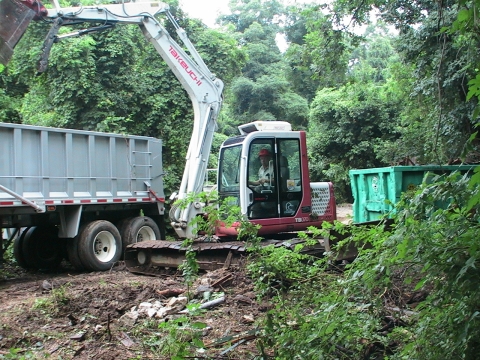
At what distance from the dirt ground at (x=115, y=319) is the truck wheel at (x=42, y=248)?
6.37ft

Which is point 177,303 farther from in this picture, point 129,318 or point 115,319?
point 115,319

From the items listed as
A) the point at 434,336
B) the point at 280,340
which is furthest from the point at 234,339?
the point at 434,336

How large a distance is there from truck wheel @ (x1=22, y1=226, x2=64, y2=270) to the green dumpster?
601cm

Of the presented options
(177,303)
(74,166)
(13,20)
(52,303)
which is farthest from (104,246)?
(13,20)

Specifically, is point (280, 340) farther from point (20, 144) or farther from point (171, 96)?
point (171, 96)

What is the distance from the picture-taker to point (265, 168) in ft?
31.5

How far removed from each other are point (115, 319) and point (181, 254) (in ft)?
10.0

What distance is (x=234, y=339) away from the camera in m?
Result: 4.86

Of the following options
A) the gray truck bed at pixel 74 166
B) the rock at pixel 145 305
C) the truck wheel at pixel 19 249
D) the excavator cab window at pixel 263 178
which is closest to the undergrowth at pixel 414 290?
the rock at pixel 145 305

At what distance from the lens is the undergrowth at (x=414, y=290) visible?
314cm

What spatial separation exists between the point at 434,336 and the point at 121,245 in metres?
8.56

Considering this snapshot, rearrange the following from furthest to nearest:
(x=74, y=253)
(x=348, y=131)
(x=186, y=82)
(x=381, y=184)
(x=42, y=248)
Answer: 1. (x=348, y=131)
2. (x=186, y=82)
3. (x=42, y=248)
4. (x=74, y=253)
5. (x=381, y=184)

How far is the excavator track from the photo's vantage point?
26.8 feet

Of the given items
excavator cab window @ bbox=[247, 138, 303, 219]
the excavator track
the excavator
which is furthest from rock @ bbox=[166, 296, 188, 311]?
excavator cab window @ bbox=[247, 138, 303, 219]
